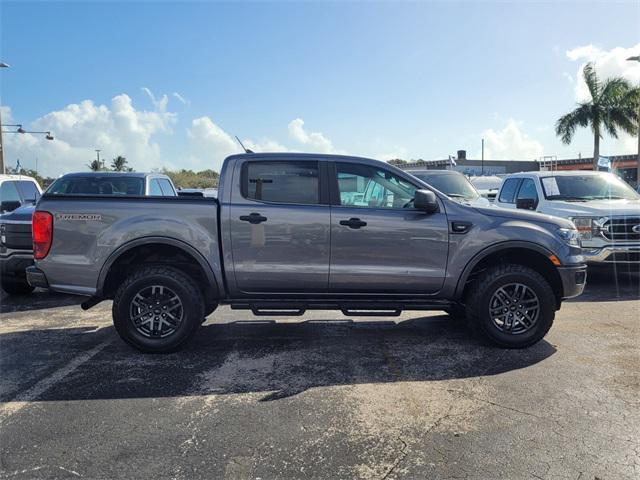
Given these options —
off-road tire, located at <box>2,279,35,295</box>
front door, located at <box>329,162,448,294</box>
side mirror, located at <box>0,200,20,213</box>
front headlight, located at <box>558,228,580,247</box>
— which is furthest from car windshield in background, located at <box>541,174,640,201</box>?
side mirror, located at <box>0,200,20,213</box>

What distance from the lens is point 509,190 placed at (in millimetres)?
10469

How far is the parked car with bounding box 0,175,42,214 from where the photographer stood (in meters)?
8.78

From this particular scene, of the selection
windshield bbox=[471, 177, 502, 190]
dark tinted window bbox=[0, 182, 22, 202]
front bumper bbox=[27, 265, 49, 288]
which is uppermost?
windshield bbox=[471, 177, 502, 190]

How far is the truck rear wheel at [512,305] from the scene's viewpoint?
493cm

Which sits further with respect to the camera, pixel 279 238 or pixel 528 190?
pixel 528 190

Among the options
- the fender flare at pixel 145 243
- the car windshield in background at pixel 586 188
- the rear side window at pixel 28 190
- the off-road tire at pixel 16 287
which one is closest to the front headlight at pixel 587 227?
the car windshield in background at pixel 586 188

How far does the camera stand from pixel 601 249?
25.5 feet

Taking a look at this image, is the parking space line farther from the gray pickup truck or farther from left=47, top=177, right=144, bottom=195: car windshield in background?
left=47, top=177, right=144, bottom=195: car windshield in background

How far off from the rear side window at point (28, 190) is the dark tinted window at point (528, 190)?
9796 millimetres

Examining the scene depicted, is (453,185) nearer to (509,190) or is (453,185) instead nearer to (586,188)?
(509,190)

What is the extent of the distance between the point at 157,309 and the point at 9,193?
6.54 m

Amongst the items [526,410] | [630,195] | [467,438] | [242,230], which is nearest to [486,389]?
[526,410]

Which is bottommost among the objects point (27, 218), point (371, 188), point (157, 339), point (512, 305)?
point (157, 339)

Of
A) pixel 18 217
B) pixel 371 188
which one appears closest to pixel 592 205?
pixel 371 188
